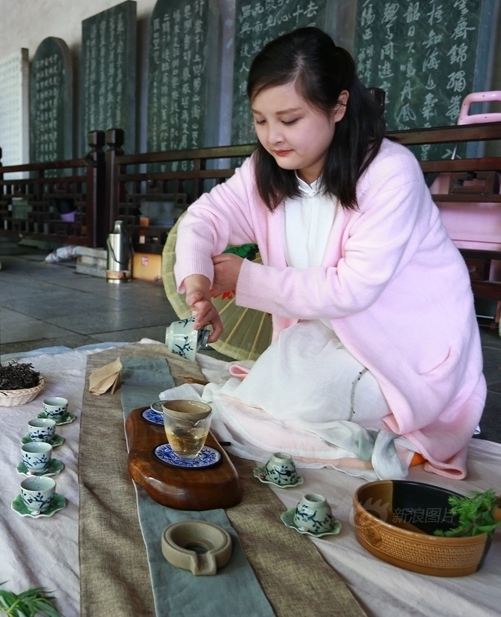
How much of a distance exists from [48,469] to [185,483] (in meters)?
0.33

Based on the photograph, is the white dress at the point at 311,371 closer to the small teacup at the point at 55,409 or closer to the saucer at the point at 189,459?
the saucer at the point at 189,459

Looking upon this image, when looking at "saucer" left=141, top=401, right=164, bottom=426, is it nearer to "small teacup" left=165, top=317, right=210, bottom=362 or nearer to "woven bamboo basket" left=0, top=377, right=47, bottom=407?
"small teacup" left=165, top=317, right=210, bottom=362

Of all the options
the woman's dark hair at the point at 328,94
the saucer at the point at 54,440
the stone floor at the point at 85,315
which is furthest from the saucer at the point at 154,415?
the stone floor at the point at 85,315

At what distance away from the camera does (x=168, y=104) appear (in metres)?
5.11

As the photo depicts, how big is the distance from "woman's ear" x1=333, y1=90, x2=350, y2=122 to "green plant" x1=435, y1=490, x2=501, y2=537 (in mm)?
849

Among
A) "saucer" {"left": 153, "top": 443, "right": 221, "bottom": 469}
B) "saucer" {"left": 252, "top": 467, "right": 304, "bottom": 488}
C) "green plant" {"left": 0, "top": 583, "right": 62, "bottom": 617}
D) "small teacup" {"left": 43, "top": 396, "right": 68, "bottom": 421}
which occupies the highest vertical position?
"saucer" {"left": 153, "top": 443, "right": 221, "bottom": 469}

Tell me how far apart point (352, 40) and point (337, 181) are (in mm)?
2894

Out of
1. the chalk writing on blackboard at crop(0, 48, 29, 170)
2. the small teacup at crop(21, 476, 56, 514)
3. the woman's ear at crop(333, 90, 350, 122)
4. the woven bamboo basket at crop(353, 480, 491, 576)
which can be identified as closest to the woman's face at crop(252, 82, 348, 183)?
the woman's ear at crop(333, 90, 350, 122)

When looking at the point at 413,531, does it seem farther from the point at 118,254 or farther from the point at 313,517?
the point at 118,254

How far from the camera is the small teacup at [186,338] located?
155 cm

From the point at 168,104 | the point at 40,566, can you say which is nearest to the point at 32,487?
the point at 40,566

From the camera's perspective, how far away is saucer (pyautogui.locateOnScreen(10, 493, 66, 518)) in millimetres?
1040

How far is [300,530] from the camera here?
105 cm

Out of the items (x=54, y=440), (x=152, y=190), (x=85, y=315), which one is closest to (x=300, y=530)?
(x=54, y=440)
